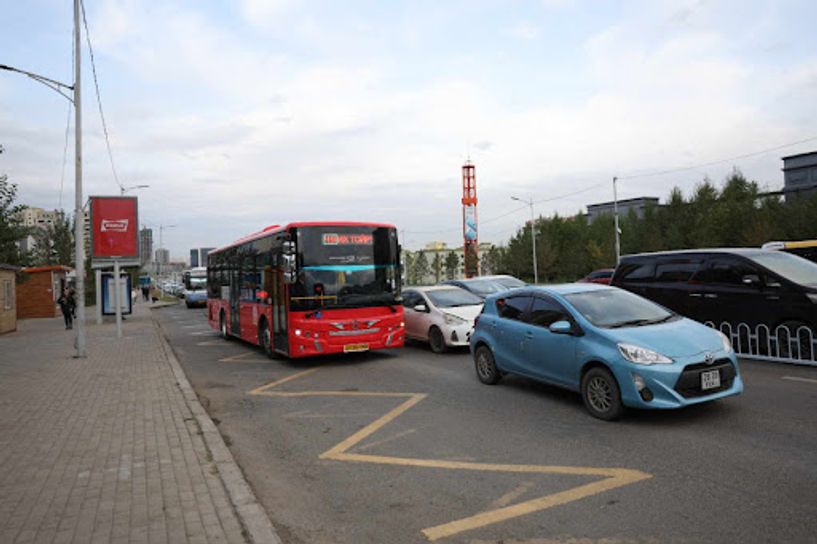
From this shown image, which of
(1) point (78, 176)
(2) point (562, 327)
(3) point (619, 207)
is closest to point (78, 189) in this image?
(1) point (78, 176)

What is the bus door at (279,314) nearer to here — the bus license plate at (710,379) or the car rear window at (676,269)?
the car rear window at (676,269)

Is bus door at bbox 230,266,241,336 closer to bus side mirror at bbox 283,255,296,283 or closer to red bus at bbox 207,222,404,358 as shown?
red bus at bbox 207,222,404,358

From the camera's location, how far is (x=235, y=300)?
55.8ft

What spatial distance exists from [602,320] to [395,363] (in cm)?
578

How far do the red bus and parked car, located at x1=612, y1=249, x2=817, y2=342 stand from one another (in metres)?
5.13

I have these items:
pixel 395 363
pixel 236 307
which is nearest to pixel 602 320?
pixel 395 363

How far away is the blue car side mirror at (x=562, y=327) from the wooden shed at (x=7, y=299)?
24.7 meters

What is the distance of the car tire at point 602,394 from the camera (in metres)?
6.79

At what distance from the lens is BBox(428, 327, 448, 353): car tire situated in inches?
529

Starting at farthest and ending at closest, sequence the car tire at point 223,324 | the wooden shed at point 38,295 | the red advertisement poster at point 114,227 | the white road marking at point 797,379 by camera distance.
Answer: the wooden shed at point 38,295
the red advertisement poster at point 114,227
the car tire at point 223,324
the white road marking at point 797,379

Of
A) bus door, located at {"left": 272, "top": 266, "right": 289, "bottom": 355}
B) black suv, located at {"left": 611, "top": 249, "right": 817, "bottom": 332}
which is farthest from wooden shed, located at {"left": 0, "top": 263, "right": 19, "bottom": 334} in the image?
black suv, located at {"left": 611, "top": 249, "right": 817, "bottom": 332}

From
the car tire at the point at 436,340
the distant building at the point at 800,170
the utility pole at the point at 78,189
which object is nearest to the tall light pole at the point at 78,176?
the utility pole at the point at 78,189

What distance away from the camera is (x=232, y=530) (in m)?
4.27

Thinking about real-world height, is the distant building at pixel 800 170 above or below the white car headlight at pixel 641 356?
above
